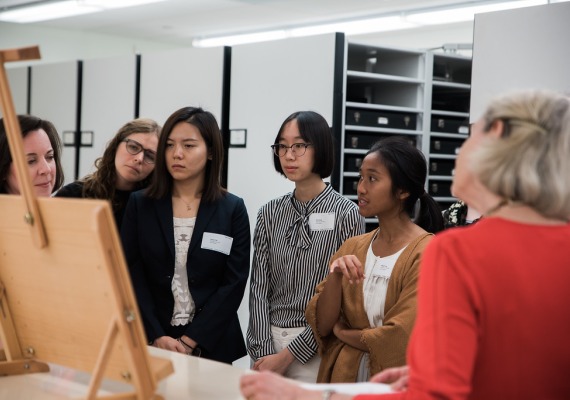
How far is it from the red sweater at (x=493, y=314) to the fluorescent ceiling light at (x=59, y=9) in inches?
296

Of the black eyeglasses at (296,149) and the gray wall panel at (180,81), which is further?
the gray wall panel at (180,81)

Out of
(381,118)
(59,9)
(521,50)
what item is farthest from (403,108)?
(59,9)

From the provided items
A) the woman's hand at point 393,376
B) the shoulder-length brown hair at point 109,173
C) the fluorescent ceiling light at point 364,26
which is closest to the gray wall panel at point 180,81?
the shoulder-length brown hair at point 109,173

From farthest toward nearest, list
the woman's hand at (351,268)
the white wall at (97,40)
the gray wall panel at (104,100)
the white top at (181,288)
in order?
the white wall at (97,40)
the gray wall panel at (104,100)
the white top at (181,288)
the woman's hand at (351,268)

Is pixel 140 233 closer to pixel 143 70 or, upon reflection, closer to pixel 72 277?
pixel 72 277

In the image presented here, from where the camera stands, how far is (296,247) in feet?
8.91

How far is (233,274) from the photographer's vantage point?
2.62 m

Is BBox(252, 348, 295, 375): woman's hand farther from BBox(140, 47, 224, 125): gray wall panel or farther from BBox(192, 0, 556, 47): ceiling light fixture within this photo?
BBox(192, 0, 556, 47): ceiling light fixture

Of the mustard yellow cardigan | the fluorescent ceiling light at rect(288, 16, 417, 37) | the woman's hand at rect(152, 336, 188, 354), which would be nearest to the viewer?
the mustard yellow cardigan

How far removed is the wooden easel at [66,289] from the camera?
1.17 m

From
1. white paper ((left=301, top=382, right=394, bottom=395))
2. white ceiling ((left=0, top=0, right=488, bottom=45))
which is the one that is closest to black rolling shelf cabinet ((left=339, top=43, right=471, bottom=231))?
white ceiling ((left=0, top=0, right=488, bottom=45))

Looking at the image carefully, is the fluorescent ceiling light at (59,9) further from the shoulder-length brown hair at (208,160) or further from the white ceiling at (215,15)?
the shoulder-length brown hair at (208,160)

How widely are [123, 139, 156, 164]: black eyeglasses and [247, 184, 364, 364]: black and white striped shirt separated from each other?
0.54m

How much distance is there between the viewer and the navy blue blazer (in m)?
2.53
